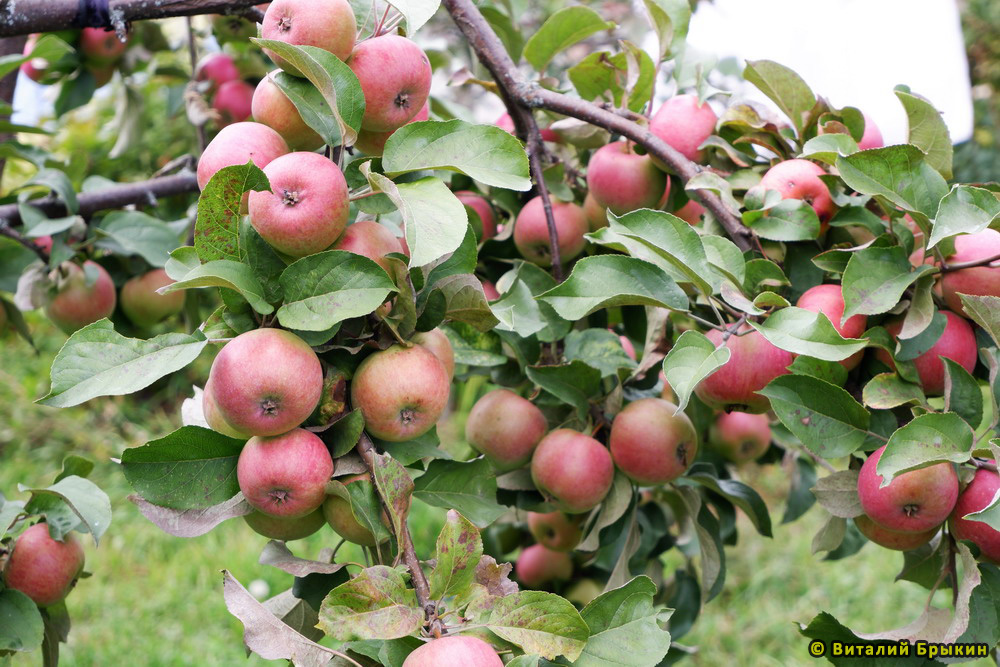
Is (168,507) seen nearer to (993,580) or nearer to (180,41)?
(993,580)

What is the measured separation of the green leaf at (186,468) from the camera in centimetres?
71

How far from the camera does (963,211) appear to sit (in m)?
0.75

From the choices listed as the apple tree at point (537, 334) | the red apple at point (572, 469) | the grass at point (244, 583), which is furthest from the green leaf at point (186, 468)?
the grass at point (244, 583)

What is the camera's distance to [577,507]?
97 centimetres

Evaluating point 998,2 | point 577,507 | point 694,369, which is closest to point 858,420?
point 694,369

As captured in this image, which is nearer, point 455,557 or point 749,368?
point 455,557

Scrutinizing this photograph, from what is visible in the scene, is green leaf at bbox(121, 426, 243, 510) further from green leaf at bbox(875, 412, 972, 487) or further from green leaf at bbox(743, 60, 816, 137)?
green leaf at bbox(743, 60, 816, 137)

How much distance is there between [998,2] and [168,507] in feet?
22.7

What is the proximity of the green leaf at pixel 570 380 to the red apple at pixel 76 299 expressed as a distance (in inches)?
30.3

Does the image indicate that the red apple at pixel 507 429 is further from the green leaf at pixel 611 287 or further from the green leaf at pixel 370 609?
the green leaf at pixel 370 609

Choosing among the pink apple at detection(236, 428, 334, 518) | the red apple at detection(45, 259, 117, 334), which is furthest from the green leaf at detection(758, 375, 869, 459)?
the red apple at detection(45, 259, 117, 334)

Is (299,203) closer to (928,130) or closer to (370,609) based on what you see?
(370,609)

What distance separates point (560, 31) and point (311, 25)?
0.52 m

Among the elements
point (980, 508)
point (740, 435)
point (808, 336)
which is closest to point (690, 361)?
point (808, 336)
